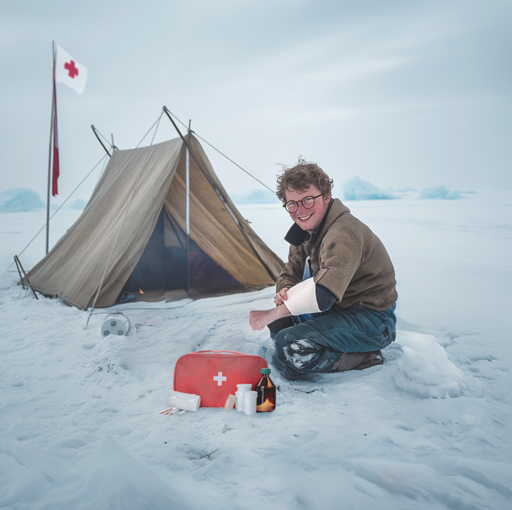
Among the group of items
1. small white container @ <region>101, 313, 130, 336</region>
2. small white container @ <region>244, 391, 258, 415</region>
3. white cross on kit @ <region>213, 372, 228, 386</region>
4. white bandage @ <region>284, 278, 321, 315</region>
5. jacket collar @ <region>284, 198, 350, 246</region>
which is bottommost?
small white container @ <region>101, 313, 130, 336</region>

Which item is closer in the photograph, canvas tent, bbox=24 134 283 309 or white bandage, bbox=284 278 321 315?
white bandage, bbox=284 278 321 315

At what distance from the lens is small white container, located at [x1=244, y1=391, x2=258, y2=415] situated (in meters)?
1.59

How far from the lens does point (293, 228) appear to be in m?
2.05

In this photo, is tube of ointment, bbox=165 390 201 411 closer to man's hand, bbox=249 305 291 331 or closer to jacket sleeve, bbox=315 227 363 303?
man's hand, bbox=249 305 291 331

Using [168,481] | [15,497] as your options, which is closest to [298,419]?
[168,481]

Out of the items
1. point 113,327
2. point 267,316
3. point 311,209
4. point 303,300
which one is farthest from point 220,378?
point 113,327

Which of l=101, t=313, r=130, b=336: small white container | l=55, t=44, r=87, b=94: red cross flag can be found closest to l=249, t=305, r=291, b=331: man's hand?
l=101, t=313, r=130, b=336: small white container

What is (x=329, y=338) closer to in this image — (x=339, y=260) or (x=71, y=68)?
(x=339, y=260)

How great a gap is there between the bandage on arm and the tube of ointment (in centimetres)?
58

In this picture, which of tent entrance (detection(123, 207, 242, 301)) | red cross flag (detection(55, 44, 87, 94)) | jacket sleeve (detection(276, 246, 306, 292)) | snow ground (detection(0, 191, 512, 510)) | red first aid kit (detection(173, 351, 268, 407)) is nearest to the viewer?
snow ground (detection(0, 191, 512, 510))

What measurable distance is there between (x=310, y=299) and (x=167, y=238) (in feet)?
9.09

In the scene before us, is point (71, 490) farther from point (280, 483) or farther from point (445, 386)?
point (445, 386)

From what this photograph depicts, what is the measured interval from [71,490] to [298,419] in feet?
2.94

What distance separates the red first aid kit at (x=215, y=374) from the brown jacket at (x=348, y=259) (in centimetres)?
51
